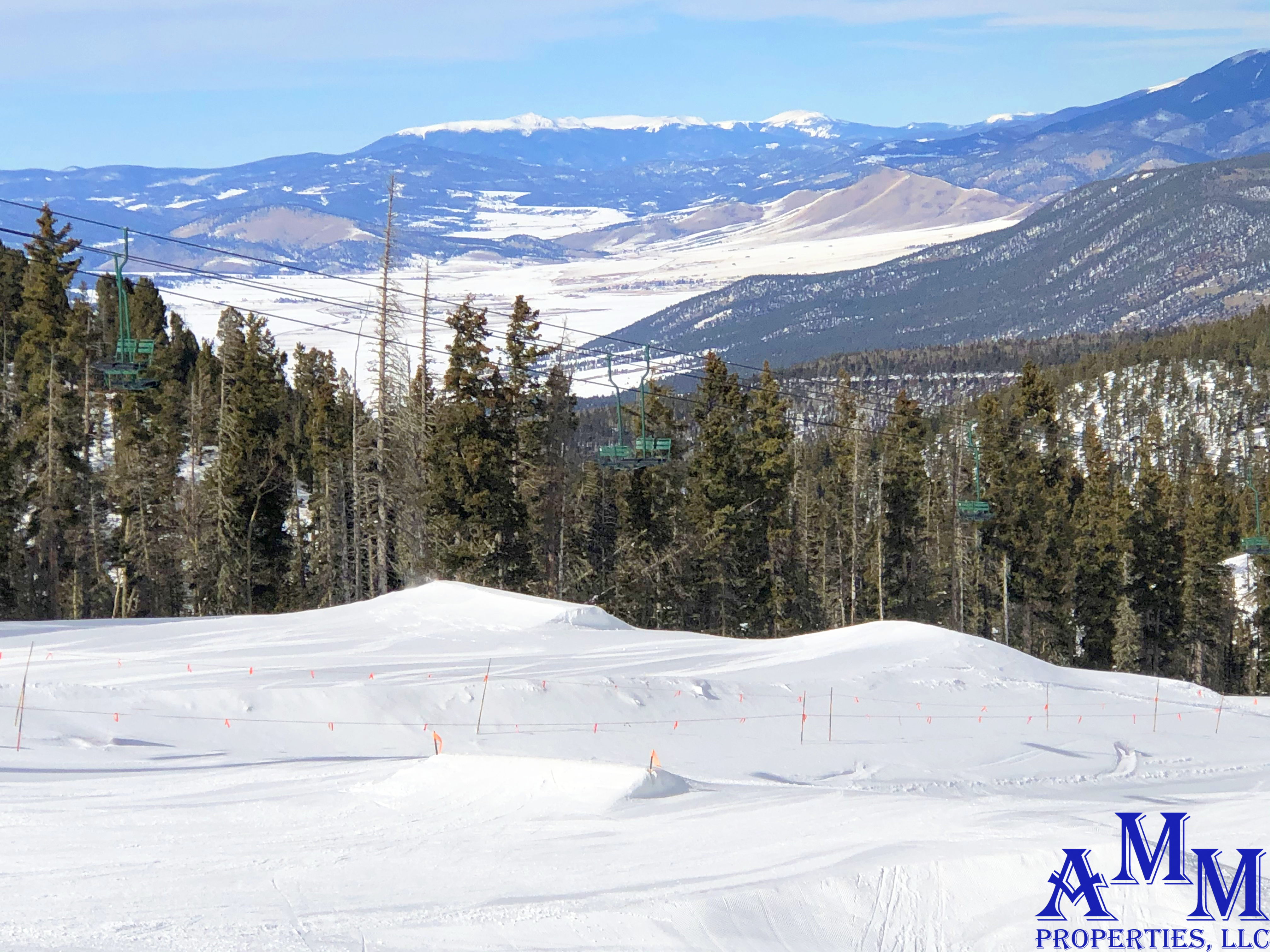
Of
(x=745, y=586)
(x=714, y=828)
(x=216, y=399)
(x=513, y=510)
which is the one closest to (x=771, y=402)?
(x=745, y=586)

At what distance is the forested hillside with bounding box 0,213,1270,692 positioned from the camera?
4509 cm

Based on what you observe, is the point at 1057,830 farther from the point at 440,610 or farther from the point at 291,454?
the point at 291,454

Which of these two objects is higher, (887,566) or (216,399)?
(216,399)

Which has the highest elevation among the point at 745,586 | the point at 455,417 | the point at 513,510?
the point at 455,417

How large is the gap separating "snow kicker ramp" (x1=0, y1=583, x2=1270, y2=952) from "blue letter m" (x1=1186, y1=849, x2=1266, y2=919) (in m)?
0.34

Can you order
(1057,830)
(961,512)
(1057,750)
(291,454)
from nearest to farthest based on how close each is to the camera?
(1057,830) → (1057,750) → (961,512) → (291,454)

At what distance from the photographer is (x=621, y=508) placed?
53.6m

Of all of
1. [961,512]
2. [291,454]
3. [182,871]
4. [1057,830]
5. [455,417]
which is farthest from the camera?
[291,454]

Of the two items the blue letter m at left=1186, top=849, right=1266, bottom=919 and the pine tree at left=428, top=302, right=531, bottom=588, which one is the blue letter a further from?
the pine tree at left=428, top=302, right=531, bottom=588

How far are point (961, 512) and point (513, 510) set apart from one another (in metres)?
18.8

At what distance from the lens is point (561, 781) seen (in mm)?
16234

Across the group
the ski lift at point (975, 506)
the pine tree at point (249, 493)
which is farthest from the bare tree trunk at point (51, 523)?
the ski lift at point (975, 506)

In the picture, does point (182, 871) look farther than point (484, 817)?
No

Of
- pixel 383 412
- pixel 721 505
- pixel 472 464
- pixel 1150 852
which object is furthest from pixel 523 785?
pixel 721 505
